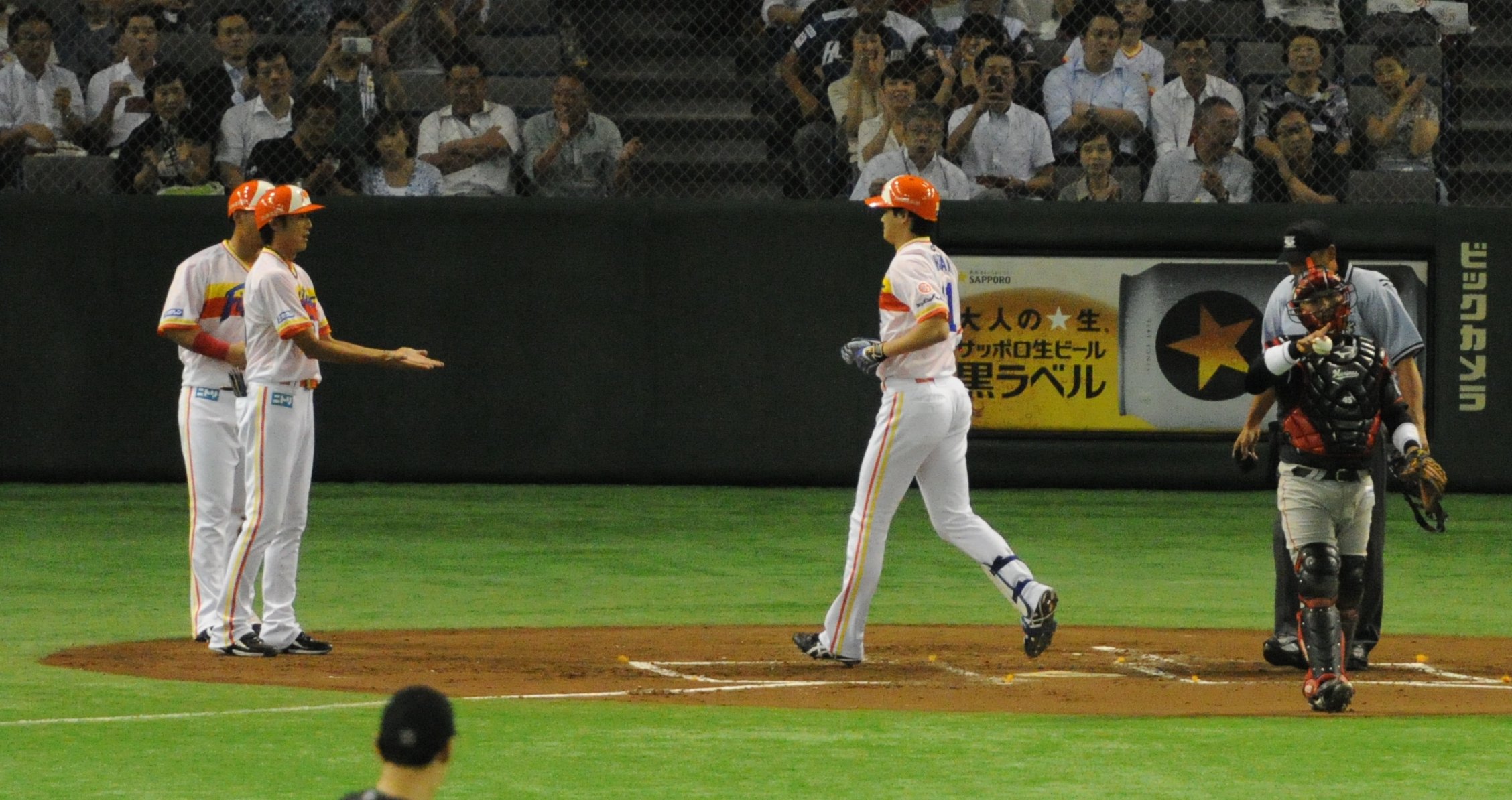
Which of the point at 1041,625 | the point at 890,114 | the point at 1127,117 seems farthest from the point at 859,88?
the point at 1041,625

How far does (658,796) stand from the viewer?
6.26 metres

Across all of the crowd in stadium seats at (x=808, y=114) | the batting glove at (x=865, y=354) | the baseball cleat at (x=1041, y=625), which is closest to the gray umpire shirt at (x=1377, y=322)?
the baseball cleat at (x=1041, y=625)

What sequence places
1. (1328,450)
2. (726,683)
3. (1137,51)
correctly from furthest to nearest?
(1137,51) → (726,683) → (1328,450)

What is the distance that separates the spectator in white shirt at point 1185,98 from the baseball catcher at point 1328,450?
319 inches

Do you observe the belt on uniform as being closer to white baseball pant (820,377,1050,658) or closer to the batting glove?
white baseball pant (820,377,1050,658)

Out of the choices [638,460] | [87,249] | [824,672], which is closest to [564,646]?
[824,672]

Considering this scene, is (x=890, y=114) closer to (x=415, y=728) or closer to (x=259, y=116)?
(x=259, y=116)

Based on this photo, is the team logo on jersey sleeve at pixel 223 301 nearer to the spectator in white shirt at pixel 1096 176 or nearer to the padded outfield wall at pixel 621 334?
the padded outfield wall at pixel 621 334

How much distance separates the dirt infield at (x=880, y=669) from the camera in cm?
812

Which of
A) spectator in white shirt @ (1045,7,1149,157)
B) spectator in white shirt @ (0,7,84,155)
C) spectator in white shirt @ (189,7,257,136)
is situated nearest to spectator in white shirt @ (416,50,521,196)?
spectator in white shirt @ (189,7,257,136)

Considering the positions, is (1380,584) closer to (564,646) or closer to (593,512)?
(564,646)

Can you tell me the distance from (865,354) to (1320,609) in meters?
2.00

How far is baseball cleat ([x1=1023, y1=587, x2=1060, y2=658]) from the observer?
28.1 feet

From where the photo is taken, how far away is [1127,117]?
15867mm
